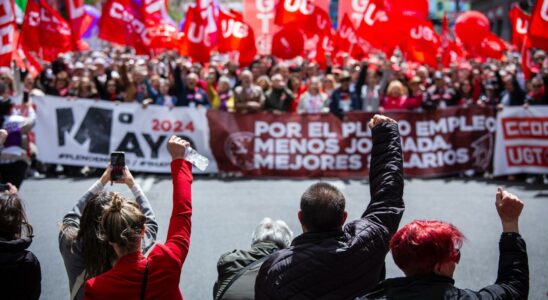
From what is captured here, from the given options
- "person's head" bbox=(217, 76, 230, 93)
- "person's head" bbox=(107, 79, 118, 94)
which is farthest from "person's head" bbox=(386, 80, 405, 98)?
Answer: "person's head" bbox=(107, 79, 118, 94)

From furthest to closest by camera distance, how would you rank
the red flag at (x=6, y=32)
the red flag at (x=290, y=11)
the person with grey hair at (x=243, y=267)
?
the red flag at (x=290, y=11)
the red flag at (x=6, y=32)
the person with grey hair at (x=243, y=267)

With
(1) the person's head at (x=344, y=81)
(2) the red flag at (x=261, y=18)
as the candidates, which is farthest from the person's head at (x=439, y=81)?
(2) the red flag at (x=261, y=18)

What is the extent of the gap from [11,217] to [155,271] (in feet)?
3.38

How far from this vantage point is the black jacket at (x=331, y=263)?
303 cm

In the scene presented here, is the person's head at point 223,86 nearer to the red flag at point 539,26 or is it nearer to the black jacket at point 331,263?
the red flag at point 539,26

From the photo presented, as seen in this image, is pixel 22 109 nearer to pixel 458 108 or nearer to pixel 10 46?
pixel 10 46

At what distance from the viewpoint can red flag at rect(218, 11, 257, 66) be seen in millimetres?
13289

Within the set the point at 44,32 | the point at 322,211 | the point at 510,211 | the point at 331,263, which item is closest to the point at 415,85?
the point at 44,32

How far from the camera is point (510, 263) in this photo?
8.73 ft

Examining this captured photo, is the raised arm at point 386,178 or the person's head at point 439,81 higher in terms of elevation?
the person's head at point 439,81

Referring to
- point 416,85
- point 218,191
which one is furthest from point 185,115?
point 416,85

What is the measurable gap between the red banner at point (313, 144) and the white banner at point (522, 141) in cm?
88

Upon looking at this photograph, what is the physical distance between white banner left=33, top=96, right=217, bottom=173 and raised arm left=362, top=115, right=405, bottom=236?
8713 millimetres

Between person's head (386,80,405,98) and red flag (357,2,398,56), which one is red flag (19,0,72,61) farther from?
person's head (386,80,405,98)
